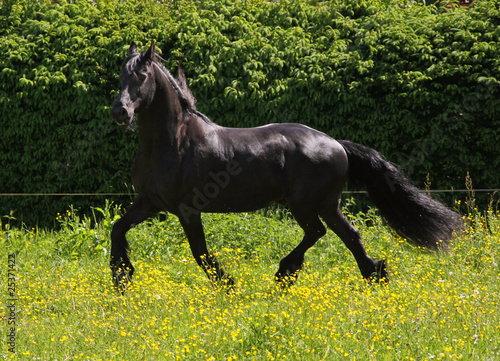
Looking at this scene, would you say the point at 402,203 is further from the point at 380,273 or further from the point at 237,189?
the point at 237,189

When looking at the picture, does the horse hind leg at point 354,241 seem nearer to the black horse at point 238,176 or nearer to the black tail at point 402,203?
the black horse at point 238,176

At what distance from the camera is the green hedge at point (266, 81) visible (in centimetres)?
834

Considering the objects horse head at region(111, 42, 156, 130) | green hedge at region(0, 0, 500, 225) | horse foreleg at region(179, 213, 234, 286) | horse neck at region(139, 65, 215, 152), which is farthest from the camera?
green hedge at region(0, 0, 500, 225)

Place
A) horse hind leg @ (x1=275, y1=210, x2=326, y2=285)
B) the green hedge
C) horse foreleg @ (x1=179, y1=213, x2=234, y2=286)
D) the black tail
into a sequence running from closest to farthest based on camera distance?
horse foreleg @ (x1=179, y1=213, x2=234, y2=286) → horse hind leg @ (x1=275, y1=210, x2=326, y2=285) → the black tail → the green hedge

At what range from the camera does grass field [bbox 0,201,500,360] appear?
165 inches

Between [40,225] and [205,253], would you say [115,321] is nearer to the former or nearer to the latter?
[205,253]

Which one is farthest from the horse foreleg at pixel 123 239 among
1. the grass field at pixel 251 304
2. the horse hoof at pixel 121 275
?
the grass field at pixel 251 304

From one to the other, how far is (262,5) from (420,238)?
15.7 feet

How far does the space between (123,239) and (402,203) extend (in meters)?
2.50

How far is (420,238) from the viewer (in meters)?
5.88

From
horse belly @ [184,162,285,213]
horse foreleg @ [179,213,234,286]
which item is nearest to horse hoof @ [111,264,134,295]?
horse foreleg @ [179,213,234,286]

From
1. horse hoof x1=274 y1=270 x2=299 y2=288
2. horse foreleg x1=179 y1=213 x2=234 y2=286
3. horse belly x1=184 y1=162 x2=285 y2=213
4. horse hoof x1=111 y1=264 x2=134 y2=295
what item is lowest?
horse hoof x1=274 y1=270 x2=299 y2=288

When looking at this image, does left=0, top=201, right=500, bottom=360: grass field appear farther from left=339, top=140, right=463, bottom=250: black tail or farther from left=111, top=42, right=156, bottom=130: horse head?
left=111, top=42, right=156, bottom=130: horse head

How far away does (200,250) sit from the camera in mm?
5406
